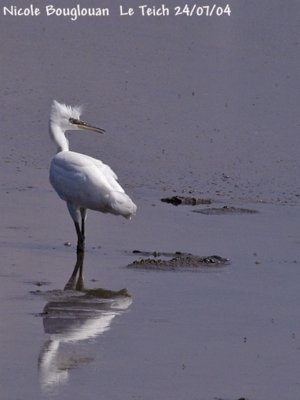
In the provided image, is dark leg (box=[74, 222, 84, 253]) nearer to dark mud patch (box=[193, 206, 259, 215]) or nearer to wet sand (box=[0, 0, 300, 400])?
wet sand (box=[0, 0, 300, 400])

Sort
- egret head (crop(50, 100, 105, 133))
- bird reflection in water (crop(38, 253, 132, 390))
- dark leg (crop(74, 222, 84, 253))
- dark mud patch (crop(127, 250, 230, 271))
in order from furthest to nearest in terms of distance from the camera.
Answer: egret head (crop(50, 100, 105, 133)), dark leg (crop(74, 222, 84, 253)), dark mud patch (crop(127, 250, 230, 271)), bird reflection in water (crop(38, 253, 132, 390))

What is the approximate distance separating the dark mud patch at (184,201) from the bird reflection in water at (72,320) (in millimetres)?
3615

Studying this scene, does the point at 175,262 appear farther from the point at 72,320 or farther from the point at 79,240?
the point at 72,320

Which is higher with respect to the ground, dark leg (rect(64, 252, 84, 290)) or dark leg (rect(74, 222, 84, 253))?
dark leg (rect(74, 222, 84, 253))

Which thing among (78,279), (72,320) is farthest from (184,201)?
(72,320)

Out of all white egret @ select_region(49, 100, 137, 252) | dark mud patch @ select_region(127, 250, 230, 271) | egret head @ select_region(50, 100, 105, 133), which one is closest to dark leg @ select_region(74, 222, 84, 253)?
white egret @ select_region(49, 100, 137, 252)

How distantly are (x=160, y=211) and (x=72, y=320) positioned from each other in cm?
522

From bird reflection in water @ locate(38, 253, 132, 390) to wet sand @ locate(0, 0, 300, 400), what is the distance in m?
0.02

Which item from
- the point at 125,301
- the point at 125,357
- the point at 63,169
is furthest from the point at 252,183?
the point at 125,357

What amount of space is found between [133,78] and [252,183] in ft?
23.9

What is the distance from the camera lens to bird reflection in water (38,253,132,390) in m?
9.35

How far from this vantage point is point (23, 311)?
10.9 meters

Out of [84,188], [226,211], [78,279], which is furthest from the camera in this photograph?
[226,211]

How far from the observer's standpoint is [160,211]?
52.0 ft
